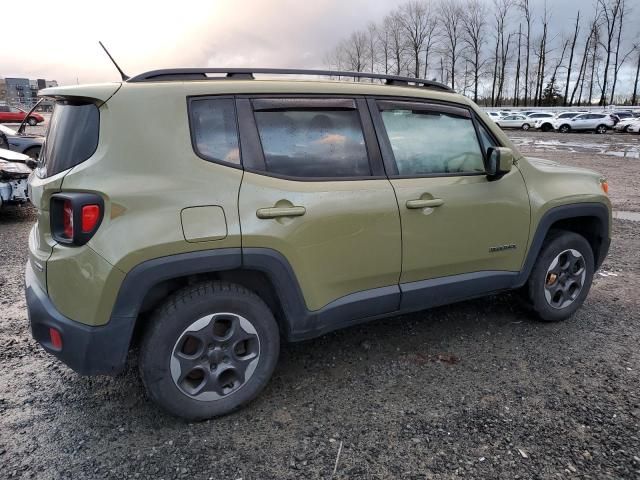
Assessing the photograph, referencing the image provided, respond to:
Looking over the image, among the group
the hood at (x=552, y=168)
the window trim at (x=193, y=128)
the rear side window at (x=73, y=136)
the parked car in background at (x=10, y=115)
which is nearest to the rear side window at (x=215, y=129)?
the window trim at (x=193, y=128)

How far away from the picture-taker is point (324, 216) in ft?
9.00

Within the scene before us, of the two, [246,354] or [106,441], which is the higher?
[246,354]

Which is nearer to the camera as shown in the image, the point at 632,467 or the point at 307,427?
the point at 632,467

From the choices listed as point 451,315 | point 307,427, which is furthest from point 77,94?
point 451,315

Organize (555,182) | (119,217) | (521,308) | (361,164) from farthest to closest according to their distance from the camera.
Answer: (521,308), (555,182), (361,164), (119,217)

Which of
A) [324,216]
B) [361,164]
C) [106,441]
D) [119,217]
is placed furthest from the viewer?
[361,164]

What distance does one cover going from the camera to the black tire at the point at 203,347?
8.17 ft

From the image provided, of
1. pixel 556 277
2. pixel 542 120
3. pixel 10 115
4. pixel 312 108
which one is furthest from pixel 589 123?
pixel 10 115

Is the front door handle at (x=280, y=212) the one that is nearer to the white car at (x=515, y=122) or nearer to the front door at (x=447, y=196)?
the front door at (x=447, y=196)

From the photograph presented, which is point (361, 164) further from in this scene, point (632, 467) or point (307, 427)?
point (632, 467)

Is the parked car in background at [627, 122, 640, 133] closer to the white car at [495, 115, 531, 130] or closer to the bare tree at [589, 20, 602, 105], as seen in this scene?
the white car at [495, 115, 531, 130]

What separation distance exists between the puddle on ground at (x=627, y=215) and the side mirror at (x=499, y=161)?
5.97 meters

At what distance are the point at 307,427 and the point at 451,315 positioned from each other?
192 cm

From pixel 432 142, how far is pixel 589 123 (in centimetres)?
3919
